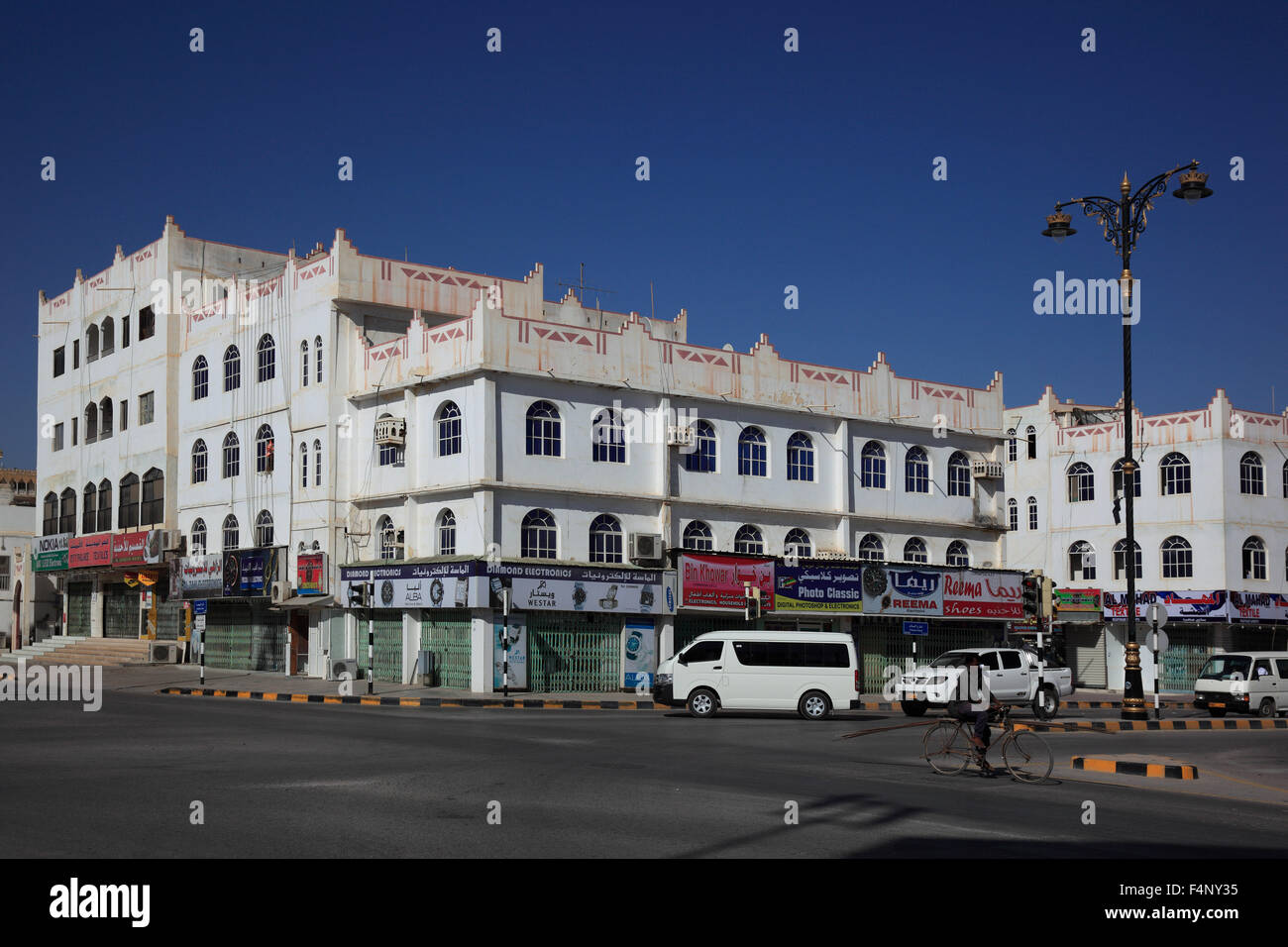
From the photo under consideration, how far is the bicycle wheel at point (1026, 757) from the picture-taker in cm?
1606

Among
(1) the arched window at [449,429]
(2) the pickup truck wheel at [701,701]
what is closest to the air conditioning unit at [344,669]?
(1) the arched window at [449,429]

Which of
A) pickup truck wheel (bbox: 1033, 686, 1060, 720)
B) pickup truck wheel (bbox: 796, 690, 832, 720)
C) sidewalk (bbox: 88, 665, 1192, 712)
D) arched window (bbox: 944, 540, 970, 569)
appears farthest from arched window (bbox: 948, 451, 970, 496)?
pickup truck wheel (bbox: 796, 690, 832, 720)

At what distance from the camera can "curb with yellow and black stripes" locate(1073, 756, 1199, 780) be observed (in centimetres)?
1795

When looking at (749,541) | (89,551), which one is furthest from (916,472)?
(89,551)

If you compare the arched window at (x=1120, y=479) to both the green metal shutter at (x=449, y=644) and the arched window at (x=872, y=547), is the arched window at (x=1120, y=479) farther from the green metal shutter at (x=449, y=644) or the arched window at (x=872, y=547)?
the green metal shutter at (x=449, y=644)

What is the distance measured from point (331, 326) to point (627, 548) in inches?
441

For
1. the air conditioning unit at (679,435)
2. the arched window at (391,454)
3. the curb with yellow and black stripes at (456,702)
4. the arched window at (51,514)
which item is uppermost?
the air conditioning unit at (679,435)

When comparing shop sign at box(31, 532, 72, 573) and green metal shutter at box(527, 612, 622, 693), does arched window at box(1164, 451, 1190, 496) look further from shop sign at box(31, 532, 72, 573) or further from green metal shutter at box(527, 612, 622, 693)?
shop sign at box(31, 532, 72, 573)

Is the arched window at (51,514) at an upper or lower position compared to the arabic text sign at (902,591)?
upper

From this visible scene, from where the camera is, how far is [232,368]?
150 ft

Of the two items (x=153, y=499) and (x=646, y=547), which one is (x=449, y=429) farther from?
(x=153, y=499)

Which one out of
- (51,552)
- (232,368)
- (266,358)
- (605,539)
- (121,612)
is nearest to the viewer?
(605,539)

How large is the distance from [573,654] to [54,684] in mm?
15829

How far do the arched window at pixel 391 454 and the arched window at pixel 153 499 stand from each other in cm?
1381
